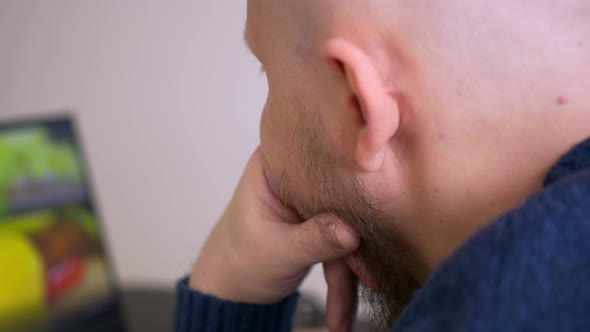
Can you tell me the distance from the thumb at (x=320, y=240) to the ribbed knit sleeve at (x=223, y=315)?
12 centimetres

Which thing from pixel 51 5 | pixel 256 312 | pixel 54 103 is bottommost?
pixel 256 312

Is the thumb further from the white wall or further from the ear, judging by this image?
the white wall

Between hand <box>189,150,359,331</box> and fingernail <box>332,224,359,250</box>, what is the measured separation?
0.04 m

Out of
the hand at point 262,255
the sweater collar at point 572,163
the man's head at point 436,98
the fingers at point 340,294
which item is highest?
the man's head at point 436,98

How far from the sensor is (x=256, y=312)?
71 centimetres

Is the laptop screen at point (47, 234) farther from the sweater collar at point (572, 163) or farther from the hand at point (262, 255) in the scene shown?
the sweater collar at point (572, 163)

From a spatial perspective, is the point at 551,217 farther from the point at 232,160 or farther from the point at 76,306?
the point at 232,160

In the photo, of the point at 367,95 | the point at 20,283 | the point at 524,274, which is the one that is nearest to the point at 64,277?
the point at 20,283

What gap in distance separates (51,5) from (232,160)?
0.51 m

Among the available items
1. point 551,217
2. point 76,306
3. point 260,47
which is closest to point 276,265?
Result: point 260,47

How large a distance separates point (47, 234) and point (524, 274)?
87 cm

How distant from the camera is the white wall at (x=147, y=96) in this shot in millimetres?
1285

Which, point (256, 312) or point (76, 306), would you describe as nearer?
point (256, 312)

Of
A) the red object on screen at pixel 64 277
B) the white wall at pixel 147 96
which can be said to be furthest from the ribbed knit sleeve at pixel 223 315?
the white wall at pixel 147 96
